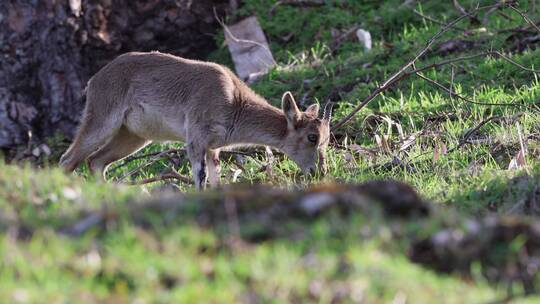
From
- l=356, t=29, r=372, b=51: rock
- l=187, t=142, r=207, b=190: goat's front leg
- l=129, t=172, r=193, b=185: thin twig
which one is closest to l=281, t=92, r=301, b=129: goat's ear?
l=187, t=142, r=207, b=190: goat's front leg

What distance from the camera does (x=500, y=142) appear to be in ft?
31.5

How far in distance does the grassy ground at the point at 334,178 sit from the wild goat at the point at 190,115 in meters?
0.33

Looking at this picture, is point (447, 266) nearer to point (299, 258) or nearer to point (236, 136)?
point (299, 258)

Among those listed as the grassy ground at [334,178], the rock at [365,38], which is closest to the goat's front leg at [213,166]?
the grassy ground at [334,178]

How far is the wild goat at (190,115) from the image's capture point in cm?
1006

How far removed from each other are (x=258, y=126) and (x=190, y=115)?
72 centimetres

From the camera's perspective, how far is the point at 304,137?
10.1 meters

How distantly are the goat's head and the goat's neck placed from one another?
109mm

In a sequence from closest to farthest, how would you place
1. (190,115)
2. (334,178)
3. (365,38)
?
(334,178)
(190,115)
(365,38)

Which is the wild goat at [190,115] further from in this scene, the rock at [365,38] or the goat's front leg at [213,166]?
the rock at [365,38]

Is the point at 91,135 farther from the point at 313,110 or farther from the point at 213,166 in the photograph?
the point at 313,110

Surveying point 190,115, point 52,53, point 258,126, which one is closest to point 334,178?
point 258,126

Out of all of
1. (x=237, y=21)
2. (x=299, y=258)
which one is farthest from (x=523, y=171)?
(x=237, y=21)

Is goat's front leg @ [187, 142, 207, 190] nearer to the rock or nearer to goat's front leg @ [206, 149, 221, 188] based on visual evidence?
goat's front leg @ [206, 149, 221, 188]
